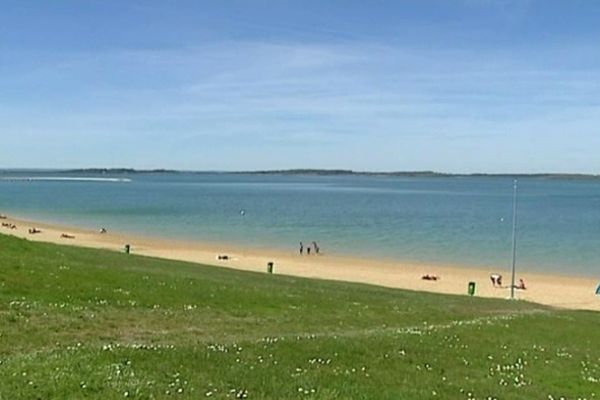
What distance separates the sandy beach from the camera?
42062 mm

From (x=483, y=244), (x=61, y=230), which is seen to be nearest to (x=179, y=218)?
(x=61, y=230)

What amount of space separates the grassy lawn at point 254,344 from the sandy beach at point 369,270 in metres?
17.5

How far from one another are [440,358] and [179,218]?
292 ft

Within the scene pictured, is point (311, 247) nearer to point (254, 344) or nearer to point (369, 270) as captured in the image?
point (369, 270)

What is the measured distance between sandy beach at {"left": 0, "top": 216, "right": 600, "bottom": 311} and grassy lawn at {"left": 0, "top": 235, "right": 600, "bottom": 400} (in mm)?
17522

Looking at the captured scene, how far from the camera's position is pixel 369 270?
5184cm

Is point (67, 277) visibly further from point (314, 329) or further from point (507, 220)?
point (507, 220)

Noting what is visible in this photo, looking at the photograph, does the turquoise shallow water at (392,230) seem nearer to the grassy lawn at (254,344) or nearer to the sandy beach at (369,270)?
the sandy beach at (369,270)

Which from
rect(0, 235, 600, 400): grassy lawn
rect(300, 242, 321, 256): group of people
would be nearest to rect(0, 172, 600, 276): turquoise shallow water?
rect(300, 242, 321, 256): group of people

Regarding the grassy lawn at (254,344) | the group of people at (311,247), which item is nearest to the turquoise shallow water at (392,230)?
the group of people at (311,247)

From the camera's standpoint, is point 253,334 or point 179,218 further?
point 179,218

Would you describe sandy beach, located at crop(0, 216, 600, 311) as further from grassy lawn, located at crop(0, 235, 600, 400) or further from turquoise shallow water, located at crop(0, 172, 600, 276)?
grassy lawn, located at crop(0, 235, 600, 400)

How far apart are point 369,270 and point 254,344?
39601 millimetres

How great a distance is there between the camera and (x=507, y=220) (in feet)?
348
